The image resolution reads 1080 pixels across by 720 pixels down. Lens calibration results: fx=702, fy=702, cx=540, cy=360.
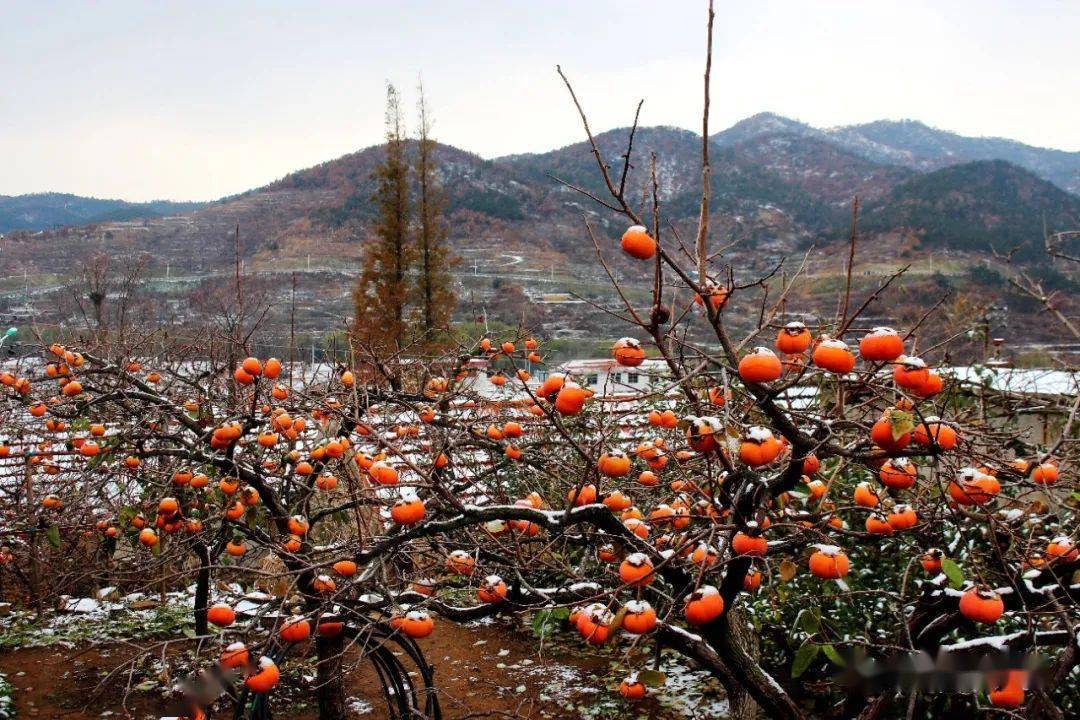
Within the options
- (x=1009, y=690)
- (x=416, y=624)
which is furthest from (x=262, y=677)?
(x=1009, y=690)

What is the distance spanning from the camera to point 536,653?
4.26 m

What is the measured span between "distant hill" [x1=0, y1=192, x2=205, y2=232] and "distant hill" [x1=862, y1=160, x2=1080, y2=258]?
46.6 metres

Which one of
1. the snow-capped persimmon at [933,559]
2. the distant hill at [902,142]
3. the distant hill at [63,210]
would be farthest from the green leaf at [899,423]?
the distant hill at [902,142]

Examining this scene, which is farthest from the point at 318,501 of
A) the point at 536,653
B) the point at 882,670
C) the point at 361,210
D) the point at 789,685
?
the point at 361,210

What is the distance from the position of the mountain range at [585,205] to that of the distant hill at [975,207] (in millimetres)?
81

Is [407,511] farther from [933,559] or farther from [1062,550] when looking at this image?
[1062,550]

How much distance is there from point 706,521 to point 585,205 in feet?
162

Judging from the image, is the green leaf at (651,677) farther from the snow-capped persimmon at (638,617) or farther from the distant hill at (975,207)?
the distant hill at (975,207)

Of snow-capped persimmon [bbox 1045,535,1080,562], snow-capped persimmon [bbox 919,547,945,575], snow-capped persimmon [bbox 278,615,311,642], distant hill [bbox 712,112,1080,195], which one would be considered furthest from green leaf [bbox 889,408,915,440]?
distant hill [bbox 712,112,1080,195]

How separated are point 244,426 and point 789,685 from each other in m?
2.85

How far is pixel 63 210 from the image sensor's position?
53.8 metres

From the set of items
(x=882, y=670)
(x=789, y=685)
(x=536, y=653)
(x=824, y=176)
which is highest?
(x=824, y=176)

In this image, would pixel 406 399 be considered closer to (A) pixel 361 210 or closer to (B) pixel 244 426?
(B) pixel 244 426

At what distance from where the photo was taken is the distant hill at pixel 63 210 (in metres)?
49.6
